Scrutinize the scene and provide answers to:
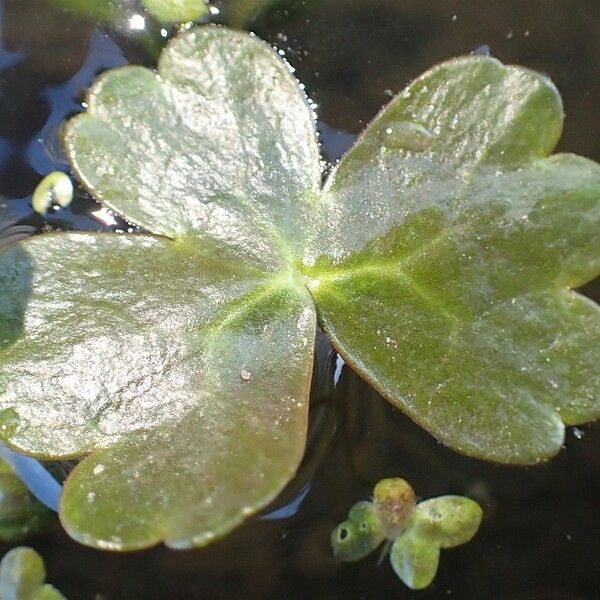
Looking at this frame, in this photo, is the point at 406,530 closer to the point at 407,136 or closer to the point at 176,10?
the point at 407,136

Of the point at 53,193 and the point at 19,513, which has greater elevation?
the point at 53,193

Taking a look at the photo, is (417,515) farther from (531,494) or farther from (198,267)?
(198,267)

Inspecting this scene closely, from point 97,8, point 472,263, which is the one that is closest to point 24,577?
point 472,263

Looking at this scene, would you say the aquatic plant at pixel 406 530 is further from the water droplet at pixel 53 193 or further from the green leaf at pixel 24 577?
the water droplet at pixel 53 193

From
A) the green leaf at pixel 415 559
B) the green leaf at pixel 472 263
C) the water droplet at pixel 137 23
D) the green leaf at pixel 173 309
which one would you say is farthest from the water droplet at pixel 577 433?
the water droplet at pixel 137 23

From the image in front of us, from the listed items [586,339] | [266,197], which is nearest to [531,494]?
[586,339]

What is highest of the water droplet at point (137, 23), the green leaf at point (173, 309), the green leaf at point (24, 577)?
the water droplet at point (137, 23)
